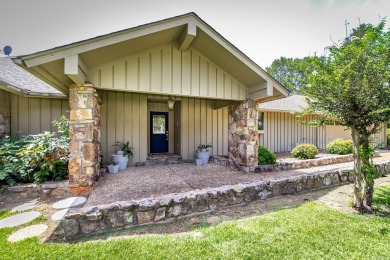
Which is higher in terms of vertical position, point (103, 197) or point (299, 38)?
point (299, 38)

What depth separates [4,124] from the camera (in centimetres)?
541

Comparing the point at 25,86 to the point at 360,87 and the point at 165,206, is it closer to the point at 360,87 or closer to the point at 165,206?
the point at 165,206

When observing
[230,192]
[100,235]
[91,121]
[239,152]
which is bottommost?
[100,235]

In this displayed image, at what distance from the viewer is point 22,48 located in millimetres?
9844

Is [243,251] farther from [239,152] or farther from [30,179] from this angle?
[30,179]

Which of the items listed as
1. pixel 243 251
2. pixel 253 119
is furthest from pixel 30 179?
pixel 253 119

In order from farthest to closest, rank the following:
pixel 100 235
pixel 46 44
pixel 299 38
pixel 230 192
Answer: pixel 46 44, pixel 299 38, pixel 230 192, pixel 100 235

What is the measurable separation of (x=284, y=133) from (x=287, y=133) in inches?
9.8

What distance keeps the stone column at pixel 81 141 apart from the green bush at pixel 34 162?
0.69 m

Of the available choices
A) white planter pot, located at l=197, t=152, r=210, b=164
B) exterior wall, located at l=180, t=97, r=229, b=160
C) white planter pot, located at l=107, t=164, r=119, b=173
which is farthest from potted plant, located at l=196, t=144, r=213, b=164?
white planter pot, located at l=107, t=164, r=119, b=173

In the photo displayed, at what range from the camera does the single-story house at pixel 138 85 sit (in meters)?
3.78

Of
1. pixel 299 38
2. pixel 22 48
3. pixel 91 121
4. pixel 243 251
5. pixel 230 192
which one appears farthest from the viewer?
pixel 22 48

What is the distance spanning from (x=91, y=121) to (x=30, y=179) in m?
2.00

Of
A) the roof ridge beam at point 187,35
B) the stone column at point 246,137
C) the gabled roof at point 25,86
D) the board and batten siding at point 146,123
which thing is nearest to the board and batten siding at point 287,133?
the board and batten siding at point 146,123
